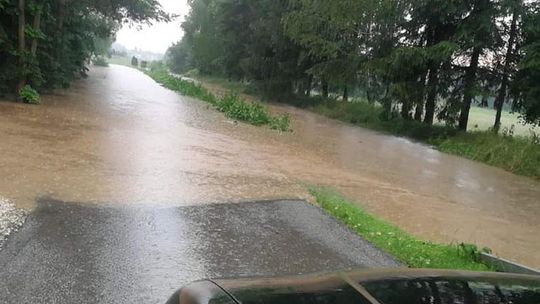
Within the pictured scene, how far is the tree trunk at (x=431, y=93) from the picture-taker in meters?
23.9

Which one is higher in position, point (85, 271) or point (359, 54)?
point (359, 54)

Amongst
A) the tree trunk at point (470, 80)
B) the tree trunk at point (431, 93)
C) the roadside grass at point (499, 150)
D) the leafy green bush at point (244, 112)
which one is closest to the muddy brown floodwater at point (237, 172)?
the roadside grass at point (499, 150)

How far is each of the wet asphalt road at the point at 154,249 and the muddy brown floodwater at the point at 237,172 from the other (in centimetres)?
79

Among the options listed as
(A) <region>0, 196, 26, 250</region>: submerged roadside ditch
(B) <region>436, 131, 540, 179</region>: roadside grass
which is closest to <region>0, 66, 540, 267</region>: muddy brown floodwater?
(A) <region>0, 196, 26, 250</region>: submerged roadside ditch

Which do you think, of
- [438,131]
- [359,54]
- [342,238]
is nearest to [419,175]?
[342,238]

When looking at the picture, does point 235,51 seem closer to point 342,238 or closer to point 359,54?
point 359,54

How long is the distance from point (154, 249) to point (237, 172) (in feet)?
16.6

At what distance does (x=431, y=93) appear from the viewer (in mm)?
24266

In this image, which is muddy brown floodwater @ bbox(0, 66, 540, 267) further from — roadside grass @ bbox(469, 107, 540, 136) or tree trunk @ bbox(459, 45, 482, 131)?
tree trunk @ bbox(459, 45, 482, 131)

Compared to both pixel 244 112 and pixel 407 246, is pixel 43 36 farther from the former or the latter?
pixel 407 246

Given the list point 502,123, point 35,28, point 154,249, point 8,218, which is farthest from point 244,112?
point 154,249

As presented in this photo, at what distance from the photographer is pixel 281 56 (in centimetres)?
3719

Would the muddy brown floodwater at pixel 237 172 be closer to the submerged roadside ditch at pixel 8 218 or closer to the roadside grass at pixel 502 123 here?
the submerged roadside ditch at pixel 8 218

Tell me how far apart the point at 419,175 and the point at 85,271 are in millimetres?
11164
